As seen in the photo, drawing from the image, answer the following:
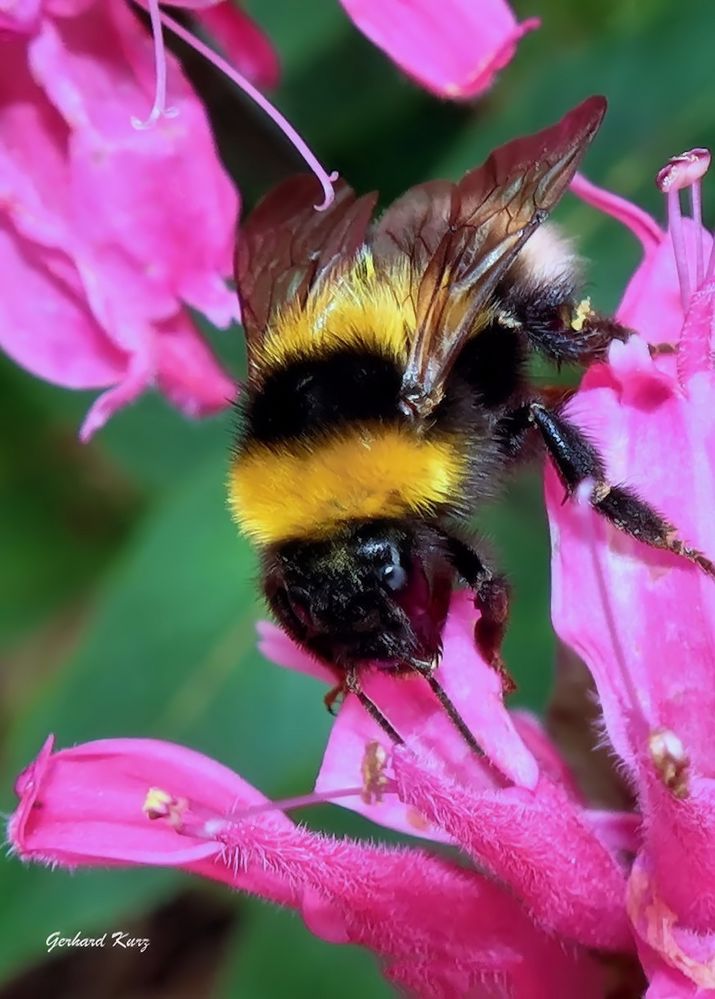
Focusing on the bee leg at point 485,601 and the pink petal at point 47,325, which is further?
the pink petal at point 47,325

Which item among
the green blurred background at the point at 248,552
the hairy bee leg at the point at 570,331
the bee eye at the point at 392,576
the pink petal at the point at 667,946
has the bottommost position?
the green blurred background at the point at 248,552

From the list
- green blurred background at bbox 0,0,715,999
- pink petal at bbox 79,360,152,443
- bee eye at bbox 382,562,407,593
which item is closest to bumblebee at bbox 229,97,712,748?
bee eye at bbox 382,562,407,593

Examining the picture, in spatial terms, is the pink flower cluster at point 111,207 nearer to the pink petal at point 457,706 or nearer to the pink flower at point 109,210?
the pink flower at point 109,210

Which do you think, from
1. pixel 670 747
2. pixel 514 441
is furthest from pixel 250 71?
pixel 670 747

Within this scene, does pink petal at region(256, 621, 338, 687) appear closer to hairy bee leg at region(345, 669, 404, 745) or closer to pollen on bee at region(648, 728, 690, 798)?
hairy bee leg at region(345, 669, 404, 745)

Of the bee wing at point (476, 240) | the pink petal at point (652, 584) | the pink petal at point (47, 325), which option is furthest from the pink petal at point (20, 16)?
the pink petal at point (652, 584)

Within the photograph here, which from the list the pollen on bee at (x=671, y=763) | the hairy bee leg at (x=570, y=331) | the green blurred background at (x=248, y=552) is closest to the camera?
the pollen on bee at (x=671, y=763)
